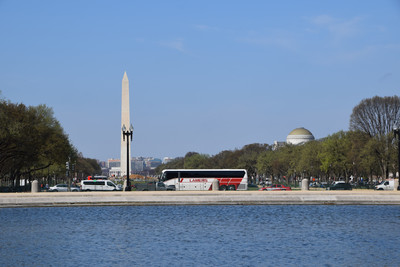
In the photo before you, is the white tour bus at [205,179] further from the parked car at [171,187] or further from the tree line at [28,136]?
the tree line at [28,136]

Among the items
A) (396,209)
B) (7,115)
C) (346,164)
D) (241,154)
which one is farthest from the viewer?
(241,154)

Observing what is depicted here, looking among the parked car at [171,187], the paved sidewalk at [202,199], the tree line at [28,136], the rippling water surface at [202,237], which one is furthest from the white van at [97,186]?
the rippling water surface at [202,237]

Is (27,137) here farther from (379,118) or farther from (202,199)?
(379,118)

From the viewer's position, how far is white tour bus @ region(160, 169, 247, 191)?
8600cm

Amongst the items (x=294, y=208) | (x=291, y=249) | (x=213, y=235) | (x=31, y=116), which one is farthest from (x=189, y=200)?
(x=31, y=116)

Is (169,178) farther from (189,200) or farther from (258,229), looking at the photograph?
(258,229)

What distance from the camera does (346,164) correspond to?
357 ft

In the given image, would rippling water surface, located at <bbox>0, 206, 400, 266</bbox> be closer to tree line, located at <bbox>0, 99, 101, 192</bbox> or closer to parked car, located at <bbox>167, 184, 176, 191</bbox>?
tree line, located at <bbox>0, 99, 101, 192</bbox>

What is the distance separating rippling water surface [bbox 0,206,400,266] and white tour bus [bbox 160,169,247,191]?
3477cm

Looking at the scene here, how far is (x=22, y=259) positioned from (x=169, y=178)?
60790mm

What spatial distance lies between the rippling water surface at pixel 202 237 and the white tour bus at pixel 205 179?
34772 mm

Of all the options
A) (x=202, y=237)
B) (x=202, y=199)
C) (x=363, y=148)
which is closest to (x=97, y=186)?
(x=202, y=199)

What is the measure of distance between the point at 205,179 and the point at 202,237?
5260cm

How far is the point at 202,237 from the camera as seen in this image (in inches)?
1320
